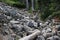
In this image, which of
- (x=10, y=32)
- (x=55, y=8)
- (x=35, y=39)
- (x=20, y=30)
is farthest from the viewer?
(x=55, y=8)

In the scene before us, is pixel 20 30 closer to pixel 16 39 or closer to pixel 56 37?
pixel 16 39

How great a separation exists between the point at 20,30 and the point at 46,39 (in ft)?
6.14

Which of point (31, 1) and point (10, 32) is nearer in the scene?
point (10, 32)

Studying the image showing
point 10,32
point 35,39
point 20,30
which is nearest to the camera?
point 35,39

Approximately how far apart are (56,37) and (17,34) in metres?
1.94

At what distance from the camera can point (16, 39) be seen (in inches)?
363

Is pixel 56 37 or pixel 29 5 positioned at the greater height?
pixel 56 37

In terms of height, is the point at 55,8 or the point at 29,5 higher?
the point at 55,8

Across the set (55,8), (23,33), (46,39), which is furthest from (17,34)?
(55,8)

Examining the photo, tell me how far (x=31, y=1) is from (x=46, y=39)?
1700cm

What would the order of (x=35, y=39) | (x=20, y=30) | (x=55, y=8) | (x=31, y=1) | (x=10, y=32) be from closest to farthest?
(x=35, y=39), (x=10, y=32), (x=20, y=30), (x=55, y=8), (x=31, y=1)

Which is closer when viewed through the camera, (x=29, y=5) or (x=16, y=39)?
(x=16, y=39)

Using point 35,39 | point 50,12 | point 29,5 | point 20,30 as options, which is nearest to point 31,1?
point 29,5

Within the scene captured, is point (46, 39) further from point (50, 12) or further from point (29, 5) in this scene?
point (29, 5)
